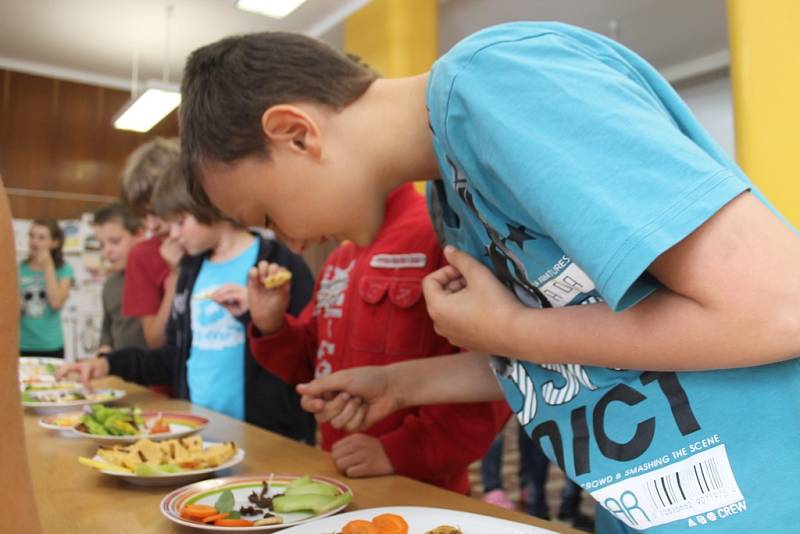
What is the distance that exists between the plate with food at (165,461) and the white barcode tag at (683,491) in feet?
2.08

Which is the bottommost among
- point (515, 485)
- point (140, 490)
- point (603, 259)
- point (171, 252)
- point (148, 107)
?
point (515, 485)

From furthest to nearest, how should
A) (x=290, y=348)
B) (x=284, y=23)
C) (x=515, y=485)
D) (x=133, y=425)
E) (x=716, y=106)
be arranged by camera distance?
(x=716, y=106) → (x=284, y=23) → (x=515, y=485) → (x=290, y=348) → (x=133, y=425)

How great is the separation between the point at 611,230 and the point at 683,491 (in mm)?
269

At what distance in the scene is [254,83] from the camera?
0.87 metres

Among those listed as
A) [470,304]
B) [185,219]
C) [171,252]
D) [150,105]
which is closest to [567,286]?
[470,304]

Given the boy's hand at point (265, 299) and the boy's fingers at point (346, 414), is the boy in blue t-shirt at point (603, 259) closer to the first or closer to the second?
the boy's fingers at point (346, 414)

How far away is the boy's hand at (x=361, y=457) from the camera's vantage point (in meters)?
1.02

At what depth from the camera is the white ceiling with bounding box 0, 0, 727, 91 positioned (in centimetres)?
507

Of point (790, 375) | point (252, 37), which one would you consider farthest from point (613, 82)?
point (252, 37)

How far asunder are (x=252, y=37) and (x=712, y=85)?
6222 millimetres

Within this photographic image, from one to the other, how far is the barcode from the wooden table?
0.17m

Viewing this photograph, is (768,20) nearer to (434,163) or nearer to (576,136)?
→ (434,163)

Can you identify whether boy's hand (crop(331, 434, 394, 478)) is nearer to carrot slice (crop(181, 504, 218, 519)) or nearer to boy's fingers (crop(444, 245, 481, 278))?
carrot slice (crop(181, 504, 218, 519))

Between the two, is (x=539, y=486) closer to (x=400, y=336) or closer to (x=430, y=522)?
(x=400, y=336)
